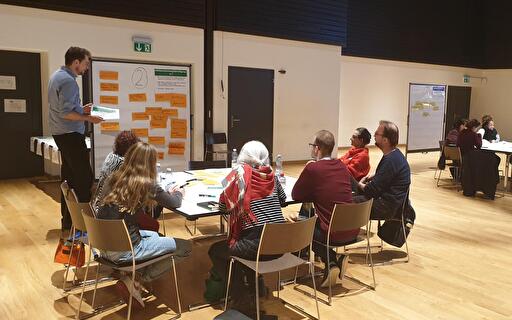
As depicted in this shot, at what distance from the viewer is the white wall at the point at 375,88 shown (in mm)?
13250

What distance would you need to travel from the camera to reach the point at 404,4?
13594mm

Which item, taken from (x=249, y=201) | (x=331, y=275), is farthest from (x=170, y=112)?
(x=249, y=201)

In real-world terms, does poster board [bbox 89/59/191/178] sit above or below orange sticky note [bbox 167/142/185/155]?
above

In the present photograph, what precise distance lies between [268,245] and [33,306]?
1790 millimetres

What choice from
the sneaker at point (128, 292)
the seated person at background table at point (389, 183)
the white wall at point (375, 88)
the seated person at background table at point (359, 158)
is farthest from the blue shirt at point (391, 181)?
the white wall at point (375, 88)

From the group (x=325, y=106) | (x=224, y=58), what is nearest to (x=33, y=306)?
(x=224, y=58)

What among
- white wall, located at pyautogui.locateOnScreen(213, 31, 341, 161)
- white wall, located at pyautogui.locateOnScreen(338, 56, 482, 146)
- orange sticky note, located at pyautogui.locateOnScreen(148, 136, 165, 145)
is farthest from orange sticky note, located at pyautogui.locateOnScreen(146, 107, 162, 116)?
white wall, located at pyautogui.locateOnScreen(338, 56, 482, 146)

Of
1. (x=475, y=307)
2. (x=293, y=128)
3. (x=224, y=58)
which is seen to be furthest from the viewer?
(x=293, y=128)

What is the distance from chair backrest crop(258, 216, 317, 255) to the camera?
275 centimetres

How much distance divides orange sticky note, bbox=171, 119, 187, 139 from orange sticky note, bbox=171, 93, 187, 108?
271mm

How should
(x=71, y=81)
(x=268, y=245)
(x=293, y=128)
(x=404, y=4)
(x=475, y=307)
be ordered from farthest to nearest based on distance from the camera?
(x=404, y=4)
(x=293, y=128)
(x=71, y=81)
(x=475, y=307)
(x=268, y=245)

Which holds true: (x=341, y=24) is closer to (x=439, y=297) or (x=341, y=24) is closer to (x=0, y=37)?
(x=0, y=37)

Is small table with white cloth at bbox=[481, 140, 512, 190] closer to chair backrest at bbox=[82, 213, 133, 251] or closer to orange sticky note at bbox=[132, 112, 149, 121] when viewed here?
orange sticky note at bbox=[132, 112, 149, 121]

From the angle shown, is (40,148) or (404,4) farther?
(404,4)
